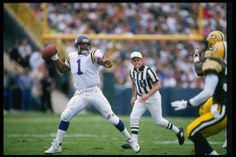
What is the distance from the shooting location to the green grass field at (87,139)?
888 cm

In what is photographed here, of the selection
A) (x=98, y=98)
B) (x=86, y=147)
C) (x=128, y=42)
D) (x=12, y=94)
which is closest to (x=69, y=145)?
(x=86, y=147)

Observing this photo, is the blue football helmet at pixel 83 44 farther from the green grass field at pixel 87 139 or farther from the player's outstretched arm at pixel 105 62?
the green grass field at pixel 87 139

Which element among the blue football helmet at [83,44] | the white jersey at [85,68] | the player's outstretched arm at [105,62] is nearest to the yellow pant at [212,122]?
the player's outstretched arm at [105,62]

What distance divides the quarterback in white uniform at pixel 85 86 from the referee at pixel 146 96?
842 mm

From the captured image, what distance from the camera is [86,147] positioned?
30.7 ft

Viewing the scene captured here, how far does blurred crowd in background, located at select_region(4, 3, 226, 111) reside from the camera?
18328 mm

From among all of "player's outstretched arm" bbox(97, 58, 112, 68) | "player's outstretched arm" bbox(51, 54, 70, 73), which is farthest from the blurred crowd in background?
"player's outstretched arm" bbox(97, 58, 112, 68)

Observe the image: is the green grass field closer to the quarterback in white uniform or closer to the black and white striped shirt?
the quarterback in white uniform

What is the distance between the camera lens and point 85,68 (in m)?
8.68

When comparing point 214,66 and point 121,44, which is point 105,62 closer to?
point 214,66

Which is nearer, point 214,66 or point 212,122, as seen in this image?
point 214,66

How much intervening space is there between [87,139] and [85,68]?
89.4 inches

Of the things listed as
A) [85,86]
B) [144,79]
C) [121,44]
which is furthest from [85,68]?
[121,44]

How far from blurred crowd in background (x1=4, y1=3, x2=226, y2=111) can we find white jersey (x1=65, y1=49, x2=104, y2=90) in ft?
30.2
